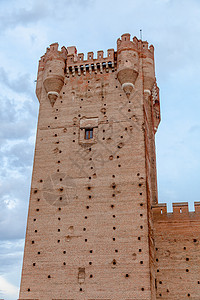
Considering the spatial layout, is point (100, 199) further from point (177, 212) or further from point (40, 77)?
point (40, 77)

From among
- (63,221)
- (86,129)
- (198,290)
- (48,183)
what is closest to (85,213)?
(63,221)

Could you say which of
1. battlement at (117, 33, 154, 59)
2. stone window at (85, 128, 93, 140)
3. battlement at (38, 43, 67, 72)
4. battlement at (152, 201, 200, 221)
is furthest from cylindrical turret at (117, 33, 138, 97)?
battlement at (152, 201, 200, 221)

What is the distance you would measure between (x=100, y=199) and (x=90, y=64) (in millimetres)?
7732

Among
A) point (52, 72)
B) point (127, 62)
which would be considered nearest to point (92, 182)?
point (127, 62)

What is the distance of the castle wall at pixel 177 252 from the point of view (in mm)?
16969

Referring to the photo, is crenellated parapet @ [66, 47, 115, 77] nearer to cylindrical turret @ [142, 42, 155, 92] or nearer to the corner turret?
the corner turret

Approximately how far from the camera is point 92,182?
58.0ft

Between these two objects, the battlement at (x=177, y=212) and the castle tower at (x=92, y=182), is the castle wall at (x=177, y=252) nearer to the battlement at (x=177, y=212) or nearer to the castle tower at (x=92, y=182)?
the battlement at (x=177, y=212)

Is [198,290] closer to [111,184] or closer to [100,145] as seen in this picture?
[111,184]

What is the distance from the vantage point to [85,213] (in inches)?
674

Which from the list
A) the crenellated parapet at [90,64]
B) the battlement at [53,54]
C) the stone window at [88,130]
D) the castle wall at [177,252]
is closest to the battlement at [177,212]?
the castle wall at [177,252]

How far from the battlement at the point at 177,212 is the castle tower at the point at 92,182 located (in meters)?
1.10

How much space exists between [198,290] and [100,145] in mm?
8010

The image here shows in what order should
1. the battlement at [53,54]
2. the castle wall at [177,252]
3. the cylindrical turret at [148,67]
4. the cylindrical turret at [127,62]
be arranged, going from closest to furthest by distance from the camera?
the castle wall at [177,252], the cylindrical turret at [127,62], the cylindrical turret at [148,67], the battlement at [53,54]
